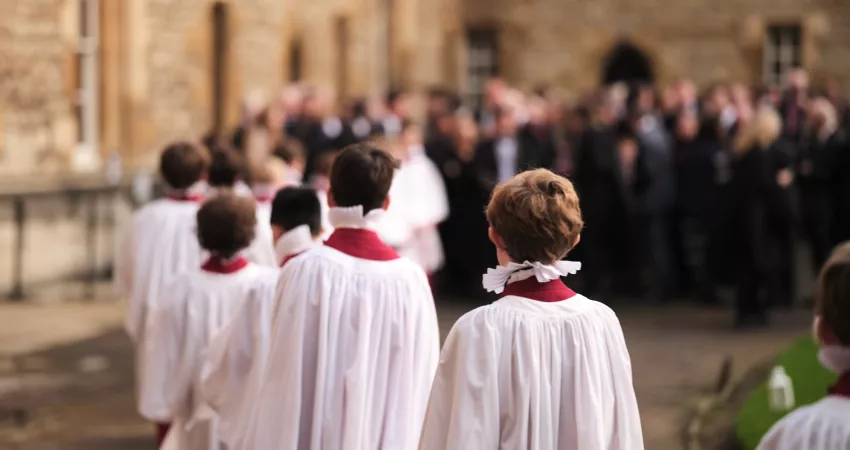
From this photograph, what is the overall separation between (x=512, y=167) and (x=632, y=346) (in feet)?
11.2

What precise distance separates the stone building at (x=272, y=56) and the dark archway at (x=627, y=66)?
0.10 feet

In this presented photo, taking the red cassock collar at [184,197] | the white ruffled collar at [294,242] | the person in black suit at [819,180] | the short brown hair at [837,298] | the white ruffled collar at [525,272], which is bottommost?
the person in black suit at [819,180]

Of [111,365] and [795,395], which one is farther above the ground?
[795,395]

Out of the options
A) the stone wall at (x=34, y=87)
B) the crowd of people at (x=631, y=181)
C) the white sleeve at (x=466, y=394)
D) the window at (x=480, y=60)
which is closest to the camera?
the white sleeve at (x=466, y=394)

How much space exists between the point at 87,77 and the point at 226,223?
1133 centimetres

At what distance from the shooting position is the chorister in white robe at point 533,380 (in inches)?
163

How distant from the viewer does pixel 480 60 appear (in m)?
32.8

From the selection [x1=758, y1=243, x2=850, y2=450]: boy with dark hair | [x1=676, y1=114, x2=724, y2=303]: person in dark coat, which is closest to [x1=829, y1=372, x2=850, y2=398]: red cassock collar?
[x1=758, y1=243, x2=850, y2=450]: boy with dark hair

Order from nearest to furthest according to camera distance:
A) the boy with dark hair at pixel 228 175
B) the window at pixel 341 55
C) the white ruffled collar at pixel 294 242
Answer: the white ruffled collar at pixel 294 242
the boy with dark hair at pixel 228 175
the window at pixel 341 55

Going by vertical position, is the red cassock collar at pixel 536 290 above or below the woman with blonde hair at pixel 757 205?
above

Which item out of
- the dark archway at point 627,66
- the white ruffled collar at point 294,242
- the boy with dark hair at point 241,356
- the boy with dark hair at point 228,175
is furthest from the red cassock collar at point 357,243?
the dark archway at point 627,66

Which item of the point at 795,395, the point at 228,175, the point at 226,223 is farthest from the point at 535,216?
the point at 795,395

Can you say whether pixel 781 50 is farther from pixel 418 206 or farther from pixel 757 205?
pixel 418 206

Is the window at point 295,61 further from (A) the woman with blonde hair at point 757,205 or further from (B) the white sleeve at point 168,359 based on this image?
(B) the white sleeve at point 168,359
